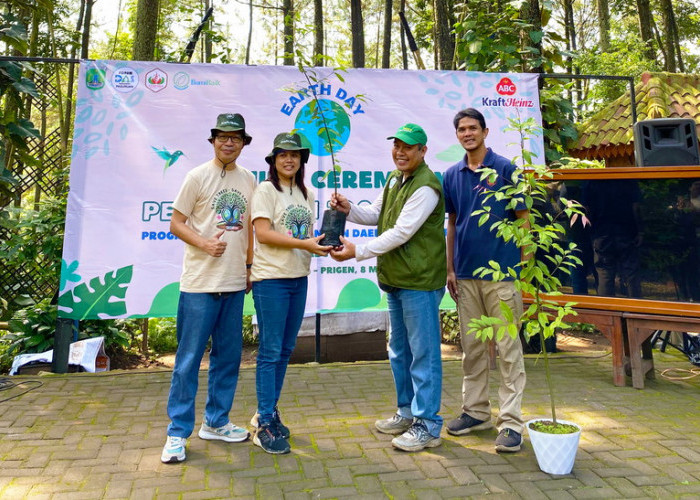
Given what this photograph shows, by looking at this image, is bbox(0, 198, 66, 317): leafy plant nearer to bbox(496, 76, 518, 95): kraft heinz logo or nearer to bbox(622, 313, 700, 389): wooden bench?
bbox(496, 76, 518, 95): kraft heinz logo

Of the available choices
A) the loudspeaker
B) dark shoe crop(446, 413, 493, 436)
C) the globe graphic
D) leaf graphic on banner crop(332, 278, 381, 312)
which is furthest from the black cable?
the loudspeaker

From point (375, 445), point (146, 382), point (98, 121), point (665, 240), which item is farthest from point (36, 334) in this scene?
point (665, 240)

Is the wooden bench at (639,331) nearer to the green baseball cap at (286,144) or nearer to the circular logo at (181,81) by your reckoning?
the green baseball cap at (286,144)

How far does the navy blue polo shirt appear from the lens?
10.9 ft

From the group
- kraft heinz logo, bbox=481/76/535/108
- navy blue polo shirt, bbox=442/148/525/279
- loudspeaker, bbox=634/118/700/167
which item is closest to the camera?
navy blue polo shirt, bbox=442/148/525/279

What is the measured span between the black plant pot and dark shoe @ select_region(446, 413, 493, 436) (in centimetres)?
135

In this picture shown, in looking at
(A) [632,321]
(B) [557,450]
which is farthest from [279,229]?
(A) [632,321]

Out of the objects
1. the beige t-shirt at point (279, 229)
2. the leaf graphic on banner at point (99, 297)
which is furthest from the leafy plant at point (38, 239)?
the beige t-shirt at point (279, 229)

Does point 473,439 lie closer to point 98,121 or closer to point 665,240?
point 665,240

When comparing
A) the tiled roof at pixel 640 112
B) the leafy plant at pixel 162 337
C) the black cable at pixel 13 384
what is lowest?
the black cable at pixel 13 384

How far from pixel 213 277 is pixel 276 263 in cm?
36

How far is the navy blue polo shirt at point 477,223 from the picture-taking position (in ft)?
10.9

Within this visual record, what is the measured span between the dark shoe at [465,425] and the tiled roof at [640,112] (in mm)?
6785

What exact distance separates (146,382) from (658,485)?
3746 mm
